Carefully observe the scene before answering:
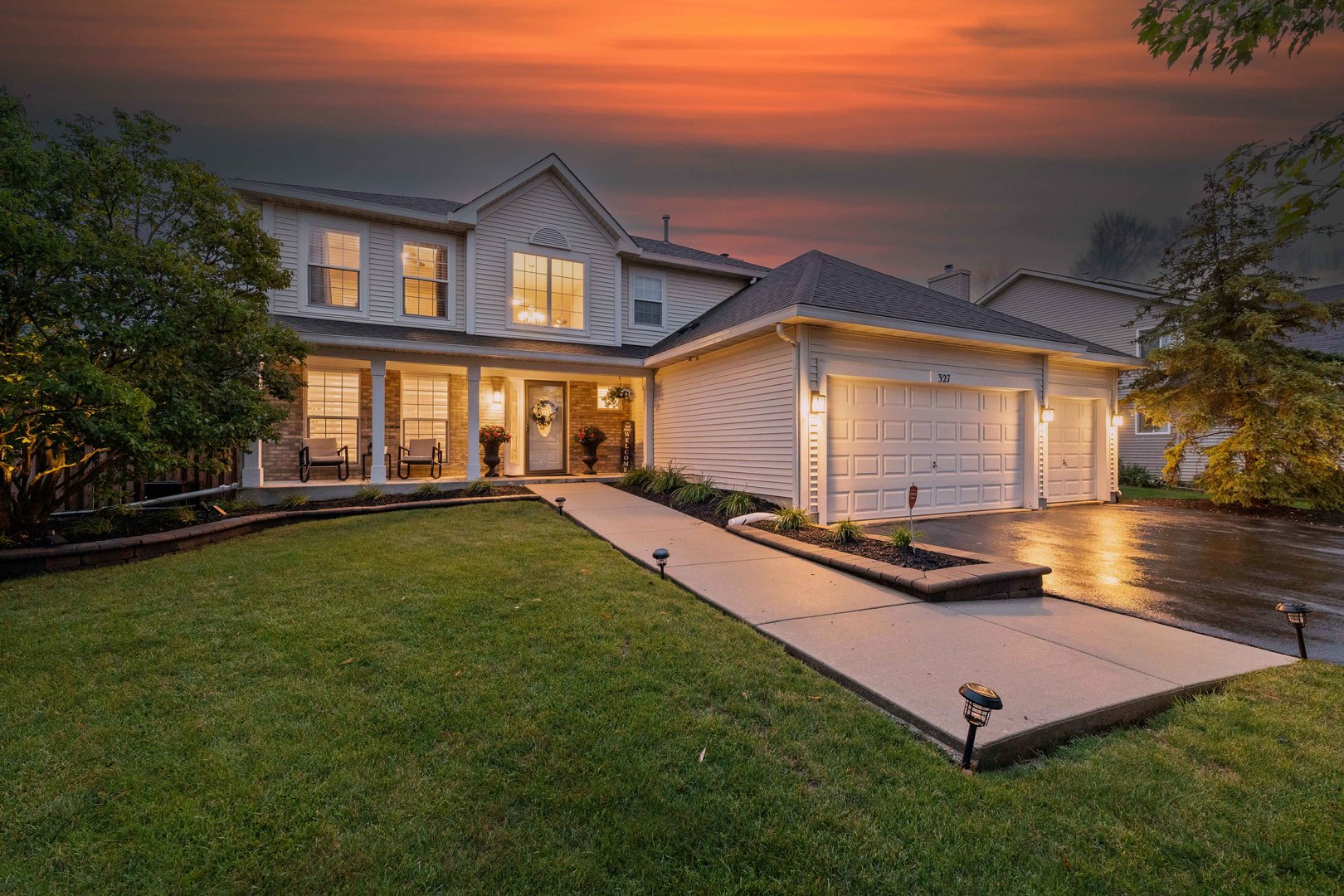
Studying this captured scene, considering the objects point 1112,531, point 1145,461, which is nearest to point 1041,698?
point 1112,531

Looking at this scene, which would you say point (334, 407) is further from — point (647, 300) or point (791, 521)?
point (791, 521)

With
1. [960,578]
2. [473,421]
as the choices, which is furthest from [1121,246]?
[473,421]

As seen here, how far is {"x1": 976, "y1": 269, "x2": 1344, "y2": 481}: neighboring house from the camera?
15.0 metres

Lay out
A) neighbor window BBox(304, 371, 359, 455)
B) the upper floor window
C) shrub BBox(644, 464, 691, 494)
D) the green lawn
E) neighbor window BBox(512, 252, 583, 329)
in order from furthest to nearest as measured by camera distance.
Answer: the upper floor window → neighbor window BBox(512, 252, 583, 329) → neighbor window BBox(304, 371, 359, 455) → shrub BBox(644, 464, 691, 494) → the green lawn

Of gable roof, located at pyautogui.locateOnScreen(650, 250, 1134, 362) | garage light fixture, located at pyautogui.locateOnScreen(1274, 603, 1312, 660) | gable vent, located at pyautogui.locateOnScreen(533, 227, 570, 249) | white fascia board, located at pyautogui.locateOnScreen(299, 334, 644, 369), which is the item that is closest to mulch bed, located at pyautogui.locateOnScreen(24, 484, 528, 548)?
white fascia board, located at pyautogui.locateOnScreen(299, 334, 644, 369)

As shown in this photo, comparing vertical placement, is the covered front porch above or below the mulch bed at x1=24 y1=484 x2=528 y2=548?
above

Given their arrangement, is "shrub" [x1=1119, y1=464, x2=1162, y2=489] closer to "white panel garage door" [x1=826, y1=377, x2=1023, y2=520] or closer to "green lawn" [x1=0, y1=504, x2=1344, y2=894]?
"white panel garage door" [x1=826, y1=377, x2=1023, y2=520]

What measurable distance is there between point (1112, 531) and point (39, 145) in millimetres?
13958

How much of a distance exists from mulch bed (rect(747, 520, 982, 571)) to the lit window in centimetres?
894

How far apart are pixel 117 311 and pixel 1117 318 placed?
21894mm

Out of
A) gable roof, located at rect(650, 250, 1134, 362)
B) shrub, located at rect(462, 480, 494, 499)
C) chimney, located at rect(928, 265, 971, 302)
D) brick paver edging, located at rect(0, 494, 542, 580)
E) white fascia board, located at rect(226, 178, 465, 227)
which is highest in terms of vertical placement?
chimney, located at rect(928, 265, 971, 302)

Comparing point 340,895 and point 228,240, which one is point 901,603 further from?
point 228,240

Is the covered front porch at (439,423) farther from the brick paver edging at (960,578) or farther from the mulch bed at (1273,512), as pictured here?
the mulch bed at (1273,512)

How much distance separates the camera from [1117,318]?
53.3 feet
